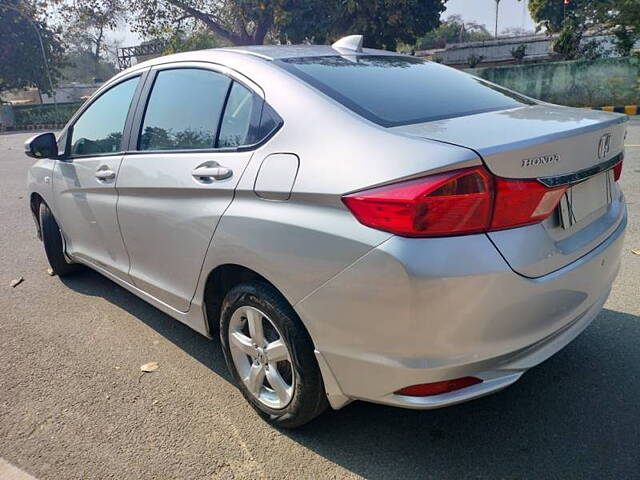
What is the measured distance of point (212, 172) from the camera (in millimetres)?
2365

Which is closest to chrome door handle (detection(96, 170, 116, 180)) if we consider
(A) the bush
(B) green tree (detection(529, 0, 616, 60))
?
(B) green tree (detection(529, 0, 616, 60))

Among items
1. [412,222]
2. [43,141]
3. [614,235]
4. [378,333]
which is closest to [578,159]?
[614,235]

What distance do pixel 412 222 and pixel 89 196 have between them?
8.18ft

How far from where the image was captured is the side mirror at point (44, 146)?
12.3 feet

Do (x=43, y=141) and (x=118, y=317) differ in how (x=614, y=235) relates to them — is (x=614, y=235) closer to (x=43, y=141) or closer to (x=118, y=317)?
(x=118, y=317)

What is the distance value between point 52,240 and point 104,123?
1343 millimetres

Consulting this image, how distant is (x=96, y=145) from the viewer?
3467 mm

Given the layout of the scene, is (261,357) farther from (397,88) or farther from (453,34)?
(453,34)

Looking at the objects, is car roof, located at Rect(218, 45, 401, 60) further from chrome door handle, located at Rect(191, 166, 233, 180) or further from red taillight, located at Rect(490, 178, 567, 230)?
red taillight, located at Rect(490, 178, 567, 230)

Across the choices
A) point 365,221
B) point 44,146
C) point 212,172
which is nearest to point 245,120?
point 212,172

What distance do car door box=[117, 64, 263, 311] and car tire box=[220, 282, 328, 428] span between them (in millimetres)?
313

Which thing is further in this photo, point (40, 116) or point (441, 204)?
point (40, 116)

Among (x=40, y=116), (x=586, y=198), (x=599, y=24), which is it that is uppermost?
(x=599, y=24)

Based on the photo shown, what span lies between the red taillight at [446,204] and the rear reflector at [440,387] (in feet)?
1.74
